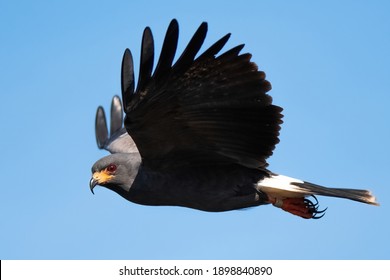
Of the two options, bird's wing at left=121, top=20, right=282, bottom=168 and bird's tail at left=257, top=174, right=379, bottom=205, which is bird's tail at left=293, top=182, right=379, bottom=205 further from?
bird's wing at left=121, top=20, right=282, bottom=168

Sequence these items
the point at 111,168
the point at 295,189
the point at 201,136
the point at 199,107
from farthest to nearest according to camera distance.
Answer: the point at 111,168 → the point at 295,189 → the point at 201,136 → the point at 199,107

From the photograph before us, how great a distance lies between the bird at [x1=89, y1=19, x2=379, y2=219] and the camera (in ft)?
25.1

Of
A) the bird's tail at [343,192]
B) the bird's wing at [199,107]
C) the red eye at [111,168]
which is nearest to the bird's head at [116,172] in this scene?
the red eye at [111,168]

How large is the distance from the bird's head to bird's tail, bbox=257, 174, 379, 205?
4.59 feet

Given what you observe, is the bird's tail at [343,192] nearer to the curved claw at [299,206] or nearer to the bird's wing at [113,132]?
the curved claw at [299,206]

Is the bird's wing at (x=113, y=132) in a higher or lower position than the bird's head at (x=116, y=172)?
higher

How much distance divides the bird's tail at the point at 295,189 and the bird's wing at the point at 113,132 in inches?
113

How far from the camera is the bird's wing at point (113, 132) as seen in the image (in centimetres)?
1105

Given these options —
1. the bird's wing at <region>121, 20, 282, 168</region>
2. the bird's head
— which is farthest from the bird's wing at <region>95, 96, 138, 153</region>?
the bird's wing at <region>121, 20, 282, 168</region>

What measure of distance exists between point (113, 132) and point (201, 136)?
12.3 feet

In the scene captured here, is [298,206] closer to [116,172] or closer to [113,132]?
[116,172]

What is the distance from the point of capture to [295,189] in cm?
855

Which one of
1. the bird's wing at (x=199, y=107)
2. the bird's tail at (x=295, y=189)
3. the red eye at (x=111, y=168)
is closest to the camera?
the bird's wing at (x=199, y=107)

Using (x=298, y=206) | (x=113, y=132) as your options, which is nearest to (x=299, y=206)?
(x=298, y=206)
